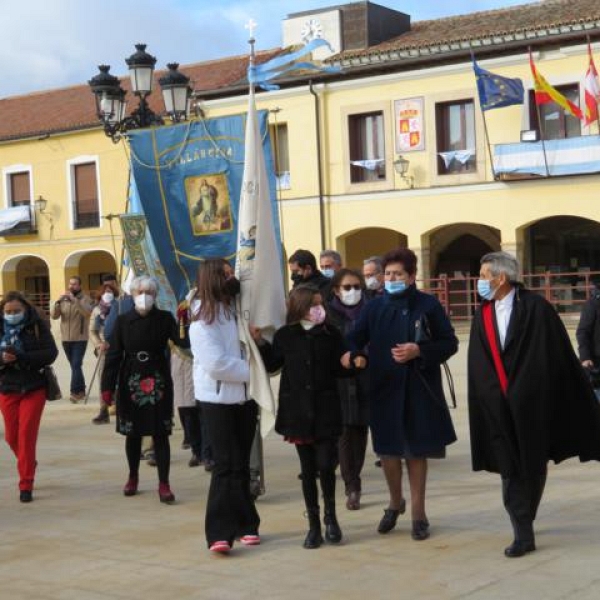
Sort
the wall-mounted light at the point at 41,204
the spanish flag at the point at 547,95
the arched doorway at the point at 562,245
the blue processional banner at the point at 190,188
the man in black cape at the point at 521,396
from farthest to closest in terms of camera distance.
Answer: the wall-mounted light at the point at 41,204 < the arched doorway at the point at 562,245 < the spanish flag at the point at 547,95 < the blue processional banner at the point at 190,188 < the man in black cape at the point at 521,396

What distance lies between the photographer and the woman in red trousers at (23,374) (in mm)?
8773

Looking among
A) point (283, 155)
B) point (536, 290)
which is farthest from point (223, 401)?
point (283, 155)

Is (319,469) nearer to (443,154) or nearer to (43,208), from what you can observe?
(443,154)

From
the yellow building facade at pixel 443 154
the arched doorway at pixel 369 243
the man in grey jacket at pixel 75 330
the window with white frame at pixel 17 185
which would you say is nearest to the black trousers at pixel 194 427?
the man in grey jacket at pixel 75 330

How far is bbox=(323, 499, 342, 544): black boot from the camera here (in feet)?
22.2

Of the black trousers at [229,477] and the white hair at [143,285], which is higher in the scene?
the white hair at [143,285]

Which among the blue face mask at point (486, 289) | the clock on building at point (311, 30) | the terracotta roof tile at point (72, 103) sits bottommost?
the blue face mask at point (486, 289)

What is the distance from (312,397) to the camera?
22.3 ft

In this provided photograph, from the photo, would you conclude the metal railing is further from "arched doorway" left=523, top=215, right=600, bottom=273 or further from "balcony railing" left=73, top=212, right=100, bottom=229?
"balcony railing" left=73, top=212, right=100, bottom=229

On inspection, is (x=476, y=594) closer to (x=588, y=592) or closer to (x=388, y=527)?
(x=588, y=592)

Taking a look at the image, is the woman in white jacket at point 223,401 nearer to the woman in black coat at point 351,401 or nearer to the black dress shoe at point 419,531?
the black dress shoe at point 419,531

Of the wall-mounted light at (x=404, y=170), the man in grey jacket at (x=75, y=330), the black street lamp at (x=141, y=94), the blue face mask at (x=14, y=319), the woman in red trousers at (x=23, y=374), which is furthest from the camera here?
the wall-mounted light at (x=404, y=170)

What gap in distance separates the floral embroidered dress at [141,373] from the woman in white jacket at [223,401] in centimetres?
Result: 151

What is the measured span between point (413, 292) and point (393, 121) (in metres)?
23.3
